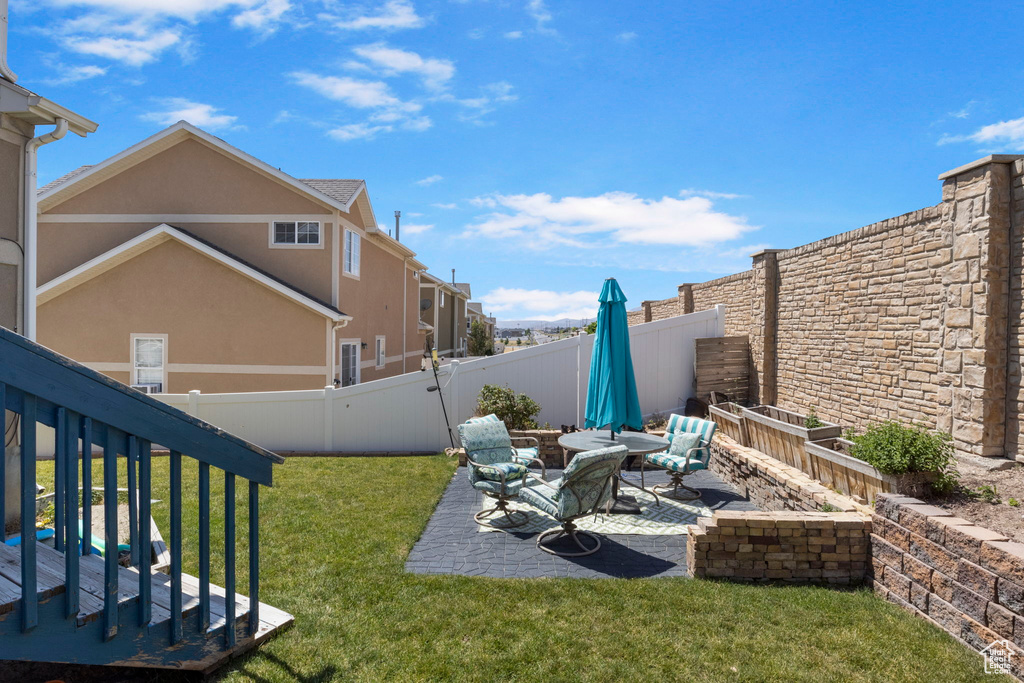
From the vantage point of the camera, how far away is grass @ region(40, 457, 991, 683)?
3631 mm

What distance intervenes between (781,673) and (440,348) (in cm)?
2975

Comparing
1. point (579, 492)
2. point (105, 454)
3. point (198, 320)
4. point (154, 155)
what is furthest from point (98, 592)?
point (154, 155)

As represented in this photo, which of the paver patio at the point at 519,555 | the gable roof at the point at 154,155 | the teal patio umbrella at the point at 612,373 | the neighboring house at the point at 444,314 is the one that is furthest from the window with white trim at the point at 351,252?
the paver patio at the point at 519,555

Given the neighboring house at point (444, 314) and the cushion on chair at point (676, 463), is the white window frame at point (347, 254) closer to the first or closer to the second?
the neighboring house at point (444, 314)

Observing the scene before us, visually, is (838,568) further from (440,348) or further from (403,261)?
(440,348)

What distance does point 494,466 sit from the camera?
711 centimetres

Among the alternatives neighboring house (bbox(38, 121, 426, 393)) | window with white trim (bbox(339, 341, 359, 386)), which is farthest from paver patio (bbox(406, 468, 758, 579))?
window with white trim (bbox(339, 341, 359, 386))

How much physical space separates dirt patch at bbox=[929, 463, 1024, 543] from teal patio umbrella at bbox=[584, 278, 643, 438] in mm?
3689

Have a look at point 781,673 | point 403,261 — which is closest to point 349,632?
point 781,673

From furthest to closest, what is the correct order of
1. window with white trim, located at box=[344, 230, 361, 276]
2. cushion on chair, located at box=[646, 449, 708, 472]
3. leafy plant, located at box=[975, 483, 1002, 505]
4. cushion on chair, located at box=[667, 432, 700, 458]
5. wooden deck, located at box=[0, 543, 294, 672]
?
window with white trim, located at box=[344, 230, 361, 276] → cushion on chair, located at box=[667, 432, 700, 458] → cushion on chair, located at box=[646, 449, 708, 472] → leafy plant, located at box=[975, 483, 1002, 505] → wooden deck, located at box=[0, 543, 294, 672]

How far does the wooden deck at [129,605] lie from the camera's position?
8.73ft

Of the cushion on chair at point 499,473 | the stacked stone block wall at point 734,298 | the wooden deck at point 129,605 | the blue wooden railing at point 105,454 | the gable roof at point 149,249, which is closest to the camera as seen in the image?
the blue wooden railing at point 105,454

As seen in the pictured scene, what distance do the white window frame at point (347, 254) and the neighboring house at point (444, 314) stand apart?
8.27 m

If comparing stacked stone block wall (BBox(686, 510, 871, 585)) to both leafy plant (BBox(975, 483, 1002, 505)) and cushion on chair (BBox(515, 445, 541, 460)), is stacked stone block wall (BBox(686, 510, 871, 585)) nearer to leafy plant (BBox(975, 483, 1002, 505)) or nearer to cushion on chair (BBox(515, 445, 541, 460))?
leafy plant (BBox(975, 483, 1002, 505))
